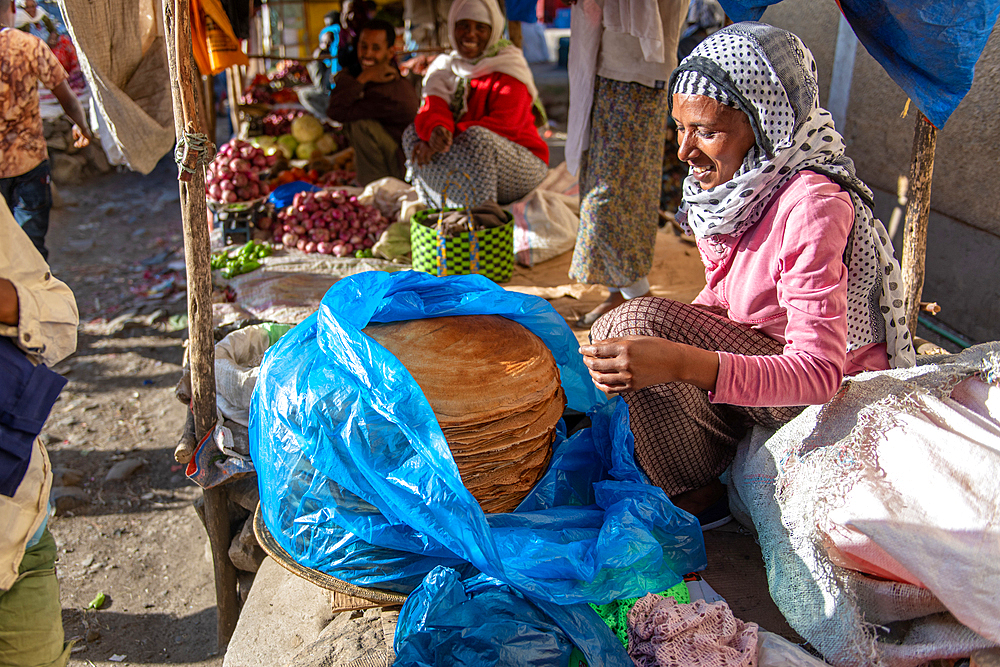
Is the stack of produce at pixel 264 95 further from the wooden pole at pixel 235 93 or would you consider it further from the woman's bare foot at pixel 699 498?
the woman's bare foot at pixel 699 498

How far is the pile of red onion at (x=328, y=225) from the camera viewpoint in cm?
423

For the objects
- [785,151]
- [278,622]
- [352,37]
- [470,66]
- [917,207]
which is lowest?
[278,622]

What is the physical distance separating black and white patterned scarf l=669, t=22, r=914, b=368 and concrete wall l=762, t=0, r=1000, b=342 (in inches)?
93.8

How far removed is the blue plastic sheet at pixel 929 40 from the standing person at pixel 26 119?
3768 millimetres

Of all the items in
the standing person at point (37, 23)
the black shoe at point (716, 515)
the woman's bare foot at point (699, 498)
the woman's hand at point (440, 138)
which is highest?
the standing person at point (37, 23)

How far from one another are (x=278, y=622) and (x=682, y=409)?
1292 mm

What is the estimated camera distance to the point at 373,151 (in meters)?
5.38

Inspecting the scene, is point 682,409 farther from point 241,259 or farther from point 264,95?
point 264,95

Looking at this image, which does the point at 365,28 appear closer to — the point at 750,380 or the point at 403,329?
the point at 403,329

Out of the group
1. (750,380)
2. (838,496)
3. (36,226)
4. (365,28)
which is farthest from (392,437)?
(365,28)

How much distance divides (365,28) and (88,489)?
385 cm

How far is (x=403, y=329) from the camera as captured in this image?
1.99 meters

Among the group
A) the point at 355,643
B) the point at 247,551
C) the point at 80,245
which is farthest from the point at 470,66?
the point at 80,245

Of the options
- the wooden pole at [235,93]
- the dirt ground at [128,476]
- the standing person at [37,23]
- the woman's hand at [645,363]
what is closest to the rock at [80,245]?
the dirt ground at [128,476]
